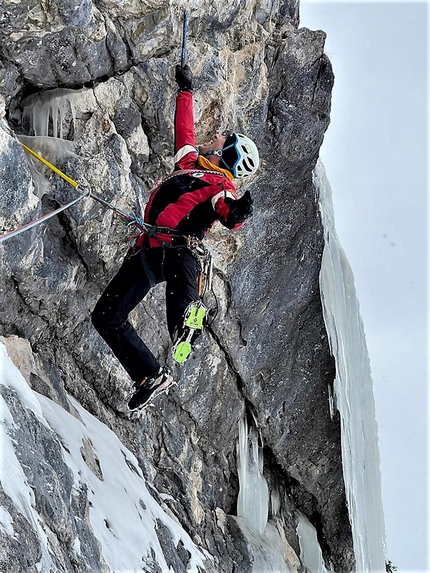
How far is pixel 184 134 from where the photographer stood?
630 centimetres

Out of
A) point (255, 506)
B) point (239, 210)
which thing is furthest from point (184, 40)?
point (255, 506)

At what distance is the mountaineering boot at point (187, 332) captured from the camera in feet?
17.5

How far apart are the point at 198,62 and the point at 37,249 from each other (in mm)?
2630

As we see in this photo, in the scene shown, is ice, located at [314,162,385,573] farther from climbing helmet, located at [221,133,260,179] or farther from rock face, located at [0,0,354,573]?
climbing helmet, located at [221,133,260,179]

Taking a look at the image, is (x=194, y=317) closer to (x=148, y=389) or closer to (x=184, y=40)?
(x=148, y=389)

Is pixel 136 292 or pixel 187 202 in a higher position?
pixel 187 202

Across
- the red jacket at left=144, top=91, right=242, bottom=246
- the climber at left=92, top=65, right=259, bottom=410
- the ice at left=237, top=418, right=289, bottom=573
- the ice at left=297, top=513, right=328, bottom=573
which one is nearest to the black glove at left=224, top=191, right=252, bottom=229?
the climber at left=92, top=65, right=259, bottom=410

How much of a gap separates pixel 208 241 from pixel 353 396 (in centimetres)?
359

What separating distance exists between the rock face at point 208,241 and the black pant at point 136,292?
662mm

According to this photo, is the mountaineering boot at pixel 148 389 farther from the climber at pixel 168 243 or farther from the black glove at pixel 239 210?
the black glove at pixel 239 210

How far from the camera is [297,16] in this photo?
32.7 feet

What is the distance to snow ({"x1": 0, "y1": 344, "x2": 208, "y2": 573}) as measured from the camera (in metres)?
4.40

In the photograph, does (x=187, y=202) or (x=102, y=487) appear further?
(x=102, y=487)

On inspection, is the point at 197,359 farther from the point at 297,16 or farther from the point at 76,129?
the point at 297,16
